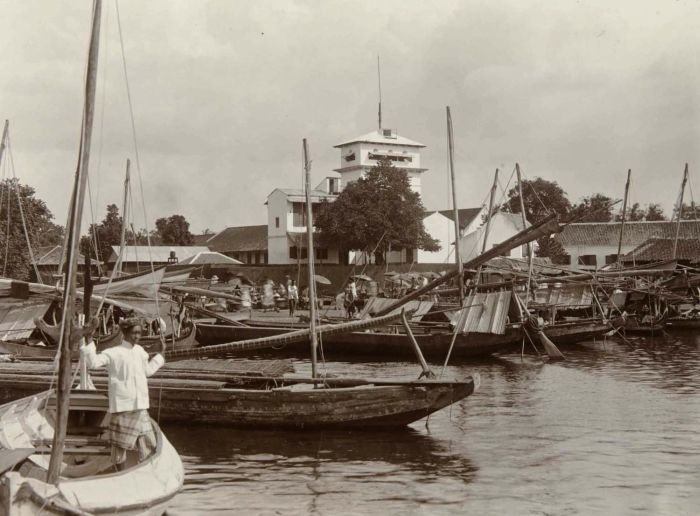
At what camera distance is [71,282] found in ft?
31.2

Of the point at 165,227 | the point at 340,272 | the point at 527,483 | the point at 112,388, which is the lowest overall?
the point at 527,483

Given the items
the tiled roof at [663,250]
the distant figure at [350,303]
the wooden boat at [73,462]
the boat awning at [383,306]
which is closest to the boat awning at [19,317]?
the boat awning at [383,306]

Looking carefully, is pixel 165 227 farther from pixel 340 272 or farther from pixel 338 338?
pixel 338 338

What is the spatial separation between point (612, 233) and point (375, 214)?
3055 cm

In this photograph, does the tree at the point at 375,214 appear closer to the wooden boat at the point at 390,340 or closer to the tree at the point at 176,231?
the tree at the point at 176,231

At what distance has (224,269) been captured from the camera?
2771 inches

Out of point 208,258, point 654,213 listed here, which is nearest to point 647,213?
point 654,213

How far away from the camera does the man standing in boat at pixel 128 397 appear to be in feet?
37.3

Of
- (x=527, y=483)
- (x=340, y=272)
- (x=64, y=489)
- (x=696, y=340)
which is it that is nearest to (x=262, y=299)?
(x=340, y=272)

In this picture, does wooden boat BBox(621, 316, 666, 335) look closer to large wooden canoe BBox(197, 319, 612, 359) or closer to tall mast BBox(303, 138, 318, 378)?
large wooden canoe BBox(197, 319, 612, 359)

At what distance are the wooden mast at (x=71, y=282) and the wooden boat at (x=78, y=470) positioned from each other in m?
0.28

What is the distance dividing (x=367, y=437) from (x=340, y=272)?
51.0 metres

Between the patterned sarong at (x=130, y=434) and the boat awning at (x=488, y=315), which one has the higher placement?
the boat awning at (x=488, y=315)

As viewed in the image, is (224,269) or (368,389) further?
(224,269)
